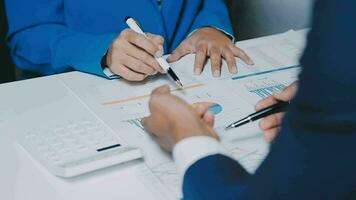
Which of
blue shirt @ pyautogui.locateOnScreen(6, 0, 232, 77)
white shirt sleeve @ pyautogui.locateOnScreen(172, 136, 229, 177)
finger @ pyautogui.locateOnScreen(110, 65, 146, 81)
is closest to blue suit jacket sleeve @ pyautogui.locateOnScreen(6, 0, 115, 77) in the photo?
blue shirt @ pyautogui.locateOnScreen(6, 0, 232, 77)

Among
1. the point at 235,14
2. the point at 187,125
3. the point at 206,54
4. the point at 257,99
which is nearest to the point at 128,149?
the point at 187,125

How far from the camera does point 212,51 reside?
3.88 feet

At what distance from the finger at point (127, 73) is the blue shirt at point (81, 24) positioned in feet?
0.22

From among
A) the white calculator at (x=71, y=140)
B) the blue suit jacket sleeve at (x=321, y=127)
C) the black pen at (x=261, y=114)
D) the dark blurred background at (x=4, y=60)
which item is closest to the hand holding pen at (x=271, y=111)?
the black pen at (x=261, y=114)

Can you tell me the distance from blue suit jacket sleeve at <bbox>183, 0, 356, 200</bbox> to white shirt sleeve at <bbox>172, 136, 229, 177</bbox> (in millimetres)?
100

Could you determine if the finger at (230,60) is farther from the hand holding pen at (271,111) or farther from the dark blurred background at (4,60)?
the dark blurred background at (4,60)

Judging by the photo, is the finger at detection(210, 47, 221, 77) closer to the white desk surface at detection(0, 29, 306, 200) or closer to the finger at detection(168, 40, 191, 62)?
the finger at detection(168, 40, 191, 62)

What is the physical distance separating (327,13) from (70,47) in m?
0.85

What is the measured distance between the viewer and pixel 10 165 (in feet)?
2.64

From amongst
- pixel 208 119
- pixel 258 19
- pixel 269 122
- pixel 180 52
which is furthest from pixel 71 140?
pixel 258 19

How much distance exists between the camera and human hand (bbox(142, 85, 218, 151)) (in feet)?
2.34

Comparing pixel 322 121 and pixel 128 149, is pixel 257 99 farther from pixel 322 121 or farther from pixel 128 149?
pixel 322 121

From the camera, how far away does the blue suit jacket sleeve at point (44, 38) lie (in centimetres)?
119

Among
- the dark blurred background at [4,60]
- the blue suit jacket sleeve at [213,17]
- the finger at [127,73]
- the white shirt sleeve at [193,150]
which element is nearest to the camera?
the white shirt sleeve at [193,150]
